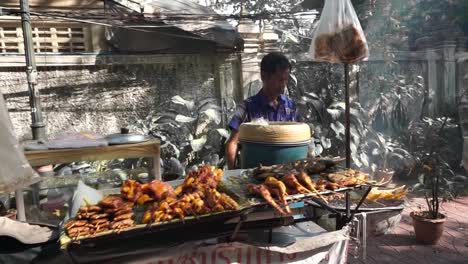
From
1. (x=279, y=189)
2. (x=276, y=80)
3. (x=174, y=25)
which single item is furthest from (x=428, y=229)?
(x=174, y=25)

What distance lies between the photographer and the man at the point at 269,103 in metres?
3.11

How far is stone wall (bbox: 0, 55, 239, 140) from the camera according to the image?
5676 millimetres

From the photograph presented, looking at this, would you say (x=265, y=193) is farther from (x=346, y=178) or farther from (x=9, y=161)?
(x=9, y=161)

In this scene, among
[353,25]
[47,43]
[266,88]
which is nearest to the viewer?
[353,25]

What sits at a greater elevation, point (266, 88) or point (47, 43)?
point (47, 43)

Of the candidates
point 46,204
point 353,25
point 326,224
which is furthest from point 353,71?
point 46,204

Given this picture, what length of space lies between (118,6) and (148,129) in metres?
2.15

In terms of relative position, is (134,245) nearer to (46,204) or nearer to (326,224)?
Result: (46,204)

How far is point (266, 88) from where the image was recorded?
3.25 metres

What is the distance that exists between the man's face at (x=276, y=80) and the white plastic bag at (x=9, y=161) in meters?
2.01

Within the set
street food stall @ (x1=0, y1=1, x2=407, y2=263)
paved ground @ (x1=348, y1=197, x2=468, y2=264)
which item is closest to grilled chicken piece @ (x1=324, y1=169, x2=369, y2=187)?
street food stall @ (x1=0, y1=1, x2=407, y2=263)

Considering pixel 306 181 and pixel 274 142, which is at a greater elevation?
pixel 274 142

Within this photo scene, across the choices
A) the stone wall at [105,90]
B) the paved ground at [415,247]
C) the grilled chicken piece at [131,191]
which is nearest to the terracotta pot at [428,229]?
the paved ground at [415,247]

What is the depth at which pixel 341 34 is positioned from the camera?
8.09ft
